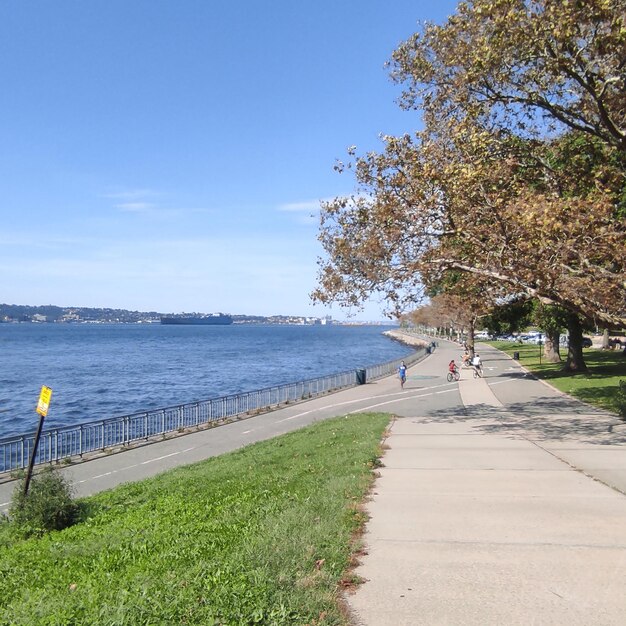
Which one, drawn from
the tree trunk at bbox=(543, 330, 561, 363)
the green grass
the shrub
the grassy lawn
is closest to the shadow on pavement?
the grassy lawn

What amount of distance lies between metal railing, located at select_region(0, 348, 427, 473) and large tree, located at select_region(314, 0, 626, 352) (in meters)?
7.39

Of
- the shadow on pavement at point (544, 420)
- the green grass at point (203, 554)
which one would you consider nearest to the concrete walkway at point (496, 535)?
the green grass at point (203, 554)

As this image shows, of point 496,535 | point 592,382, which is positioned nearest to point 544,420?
point 496,535

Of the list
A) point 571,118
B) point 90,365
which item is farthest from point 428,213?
point 90,365

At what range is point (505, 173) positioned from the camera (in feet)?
46.9

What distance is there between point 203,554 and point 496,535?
306 centimetres

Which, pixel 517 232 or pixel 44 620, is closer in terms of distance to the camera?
pixel 44 620

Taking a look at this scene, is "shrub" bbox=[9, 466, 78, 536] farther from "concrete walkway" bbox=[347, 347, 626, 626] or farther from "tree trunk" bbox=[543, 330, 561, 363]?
"tree trunk" bbox=[543, 330, 561, 363]

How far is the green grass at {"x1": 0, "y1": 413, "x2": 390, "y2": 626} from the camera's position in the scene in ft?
14.3

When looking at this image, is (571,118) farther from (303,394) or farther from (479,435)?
(303,394)

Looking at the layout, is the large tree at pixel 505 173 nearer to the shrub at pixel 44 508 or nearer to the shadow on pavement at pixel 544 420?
the shadow on pavement at pixel 544 420

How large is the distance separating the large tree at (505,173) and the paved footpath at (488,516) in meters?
3.58

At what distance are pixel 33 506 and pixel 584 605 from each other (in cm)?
754

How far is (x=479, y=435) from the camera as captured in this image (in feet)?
48.2
